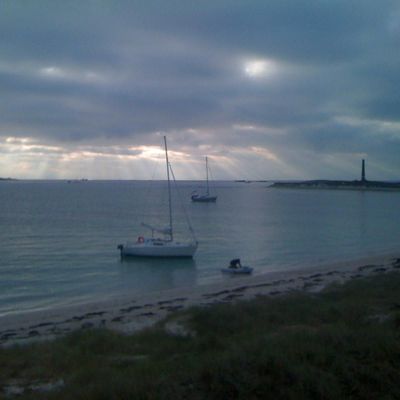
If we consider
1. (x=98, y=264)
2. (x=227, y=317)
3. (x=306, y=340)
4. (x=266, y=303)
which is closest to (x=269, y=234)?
(x=98, y=264)

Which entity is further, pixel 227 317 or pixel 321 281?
pixel 321 281

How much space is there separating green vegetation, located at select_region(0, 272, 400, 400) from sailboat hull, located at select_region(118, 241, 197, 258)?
20770mm

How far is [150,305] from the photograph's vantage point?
755 inches

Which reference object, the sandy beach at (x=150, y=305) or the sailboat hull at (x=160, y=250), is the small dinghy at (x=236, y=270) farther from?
the sailboat hull at (x=160, y=250)

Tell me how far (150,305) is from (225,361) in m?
13.1

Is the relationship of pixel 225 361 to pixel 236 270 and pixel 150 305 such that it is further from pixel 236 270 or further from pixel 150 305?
pixel 236 270

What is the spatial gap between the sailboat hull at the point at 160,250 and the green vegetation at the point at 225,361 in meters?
20.8

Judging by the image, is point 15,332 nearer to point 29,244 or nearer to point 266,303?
point 266,303

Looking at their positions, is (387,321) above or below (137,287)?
above

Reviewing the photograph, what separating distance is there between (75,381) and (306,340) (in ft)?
12.9

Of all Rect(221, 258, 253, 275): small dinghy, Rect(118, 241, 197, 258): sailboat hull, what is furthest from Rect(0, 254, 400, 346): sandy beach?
Rect(118, 241, 197, 258): sailboat hull

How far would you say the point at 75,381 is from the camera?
745 cm

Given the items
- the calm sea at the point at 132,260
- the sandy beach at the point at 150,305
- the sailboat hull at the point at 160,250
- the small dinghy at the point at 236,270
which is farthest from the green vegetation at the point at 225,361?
the sailboat hull at the point at 160,250

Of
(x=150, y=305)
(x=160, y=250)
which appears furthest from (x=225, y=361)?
(x=160, y=250)
